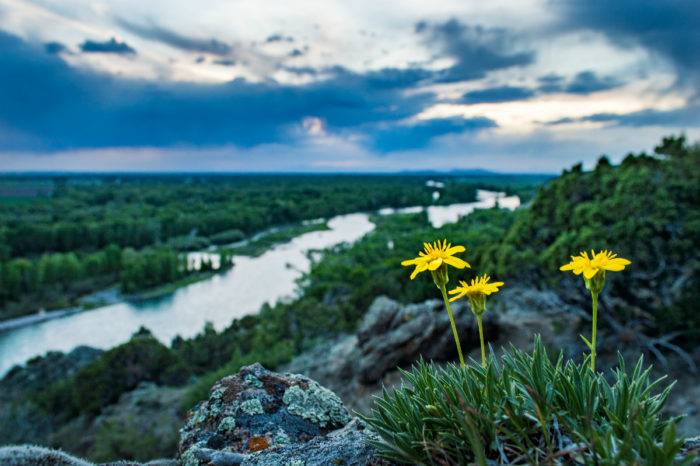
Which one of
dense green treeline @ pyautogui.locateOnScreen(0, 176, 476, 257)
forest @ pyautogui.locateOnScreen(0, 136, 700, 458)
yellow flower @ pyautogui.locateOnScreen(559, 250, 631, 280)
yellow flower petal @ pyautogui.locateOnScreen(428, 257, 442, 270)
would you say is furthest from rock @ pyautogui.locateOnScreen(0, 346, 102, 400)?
dense green treeline @ pyautogui.locateOnScreen(0, 176, 476, 257)

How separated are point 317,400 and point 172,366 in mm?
23025

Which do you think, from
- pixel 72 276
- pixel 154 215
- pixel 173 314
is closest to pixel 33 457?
pixel 173 314

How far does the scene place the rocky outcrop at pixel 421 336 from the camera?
596 inches

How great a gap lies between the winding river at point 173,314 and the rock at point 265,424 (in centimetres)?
3177

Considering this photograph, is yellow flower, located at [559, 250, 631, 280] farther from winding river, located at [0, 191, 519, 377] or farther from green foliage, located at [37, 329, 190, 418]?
winding river, located at [0, 191, 519, 377]

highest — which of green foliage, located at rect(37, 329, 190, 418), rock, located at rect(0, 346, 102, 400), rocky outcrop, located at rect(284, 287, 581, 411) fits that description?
rocky outcrop, located at rect(284, 287, 581, 411)

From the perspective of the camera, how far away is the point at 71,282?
175ft

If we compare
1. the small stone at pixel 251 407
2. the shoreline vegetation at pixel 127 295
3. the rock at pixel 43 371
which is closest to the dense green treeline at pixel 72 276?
the shoreline vegetation at pixel 127 295

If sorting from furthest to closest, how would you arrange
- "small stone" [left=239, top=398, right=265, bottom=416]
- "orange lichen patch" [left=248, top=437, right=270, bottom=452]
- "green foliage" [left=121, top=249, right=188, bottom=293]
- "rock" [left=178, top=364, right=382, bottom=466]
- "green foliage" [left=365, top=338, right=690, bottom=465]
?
"green foliage" [left=121, top=249, right=188, bottom=293] < "small stone" [left=239, top=398, right=265, bottom=416] < "orange lichen patch" [left=248, top=437, right=270, bottom=452] < "rock" [left=178, top=364, right=382, bottom=466] < "green foliage" [left=365, top=338, right=690, bottom=465]

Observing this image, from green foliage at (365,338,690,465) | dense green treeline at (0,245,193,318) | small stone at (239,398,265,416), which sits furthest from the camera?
dense green treeline at (0,245,193,318)

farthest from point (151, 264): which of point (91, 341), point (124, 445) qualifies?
point (124, 445)

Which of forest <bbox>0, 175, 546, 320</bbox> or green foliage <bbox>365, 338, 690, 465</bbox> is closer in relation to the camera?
green foliage <bbox>365, 338, 690, 465</bbox>

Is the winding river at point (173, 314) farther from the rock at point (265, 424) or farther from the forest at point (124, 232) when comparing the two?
the rock at point (265, 424)

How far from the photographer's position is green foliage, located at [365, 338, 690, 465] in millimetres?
1975
